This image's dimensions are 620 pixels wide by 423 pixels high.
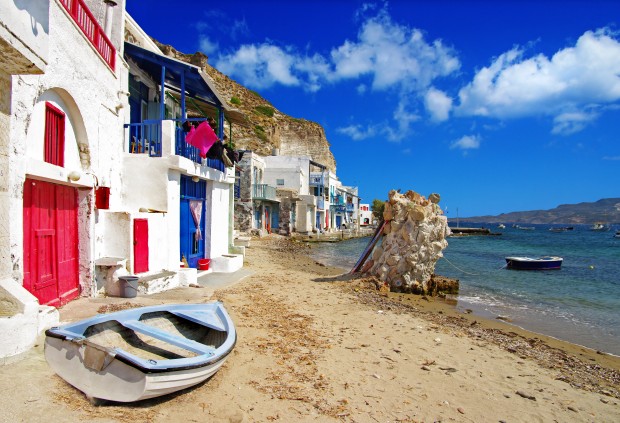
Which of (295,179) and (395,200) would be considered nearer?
(395,200)

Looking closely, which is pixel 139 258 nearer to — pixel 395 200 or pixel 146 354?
pixel 146 354

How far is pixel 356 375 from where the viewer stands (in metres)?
5.74

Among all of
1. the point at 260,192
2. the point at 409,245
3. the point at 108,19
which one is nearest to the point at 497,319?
the point at 409,245

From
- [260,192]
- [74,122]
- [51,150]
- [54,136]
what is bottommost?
[51,150]

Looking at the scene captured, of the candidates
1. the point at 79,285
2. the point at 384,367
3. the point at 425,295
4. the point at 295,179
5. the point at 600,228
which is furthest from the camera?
the point at 600,228

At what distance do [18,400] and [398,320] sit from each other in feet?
24.2

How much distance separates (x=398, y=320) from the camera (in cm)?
928

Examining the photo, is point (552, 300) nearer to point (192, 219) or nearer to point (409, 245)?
point (409, 245)

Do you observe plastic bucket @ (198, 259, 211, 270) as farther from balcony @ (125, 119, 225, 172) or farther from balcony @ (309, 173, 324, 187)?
balcony @ (309, 173, 324, 187)

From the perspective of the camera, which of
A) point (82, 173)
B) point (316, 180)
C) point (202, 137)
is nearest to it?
point (82, 173)

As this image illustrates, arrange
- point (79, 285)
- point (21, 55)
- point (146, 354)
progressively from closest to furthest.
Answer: point (21, 55) < point (146, 354) < point (79, 285)

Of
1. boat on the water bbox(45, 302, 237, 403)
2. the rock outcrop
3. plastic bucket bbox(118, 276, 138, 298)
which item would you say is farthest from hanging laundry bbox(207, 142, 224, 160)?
boat on the water bbox(45, 302, 237, 403)

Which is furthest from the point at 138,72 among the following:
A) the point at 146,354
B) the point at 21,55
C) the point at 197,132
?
the point at 146,354

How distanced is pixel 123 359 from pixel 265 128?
196 ft
